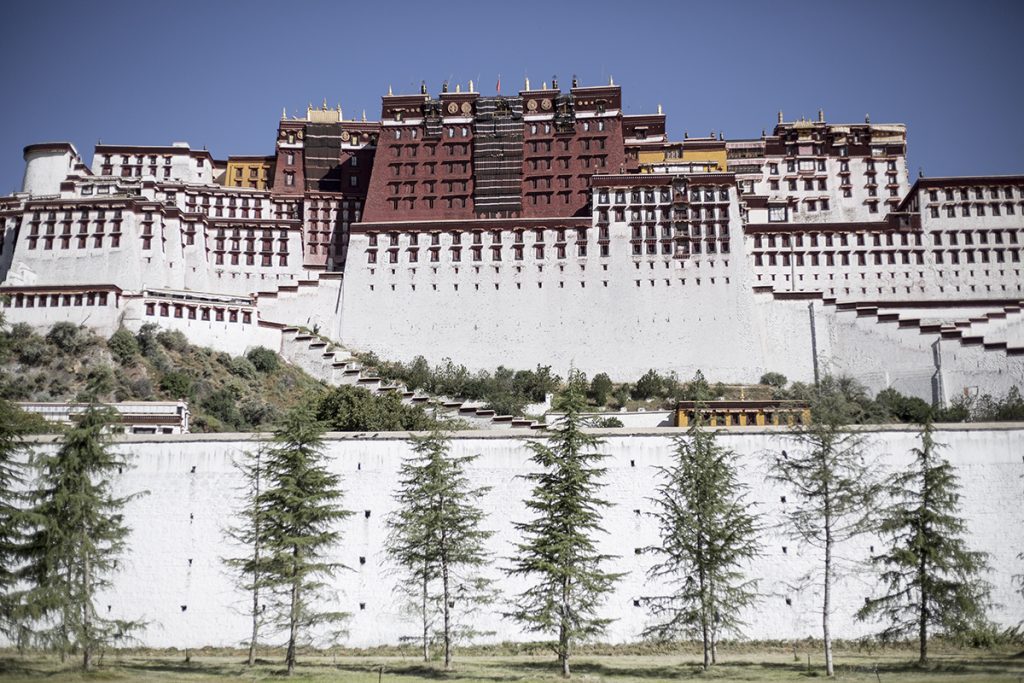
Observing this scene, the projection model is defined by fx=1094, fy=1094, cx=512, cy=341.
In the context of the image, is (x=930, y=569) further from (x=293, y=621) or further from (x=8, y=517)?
(x=8, y=517)

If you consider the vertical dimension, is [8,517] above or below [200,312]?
below

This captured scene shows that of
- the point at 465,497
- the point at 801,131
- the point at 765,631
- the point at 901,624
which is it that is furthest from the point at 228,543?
the point at 801,131


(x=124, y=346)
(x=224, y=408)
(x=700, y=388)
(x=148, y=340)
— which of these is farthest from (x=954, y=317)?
(x=124, y=346)

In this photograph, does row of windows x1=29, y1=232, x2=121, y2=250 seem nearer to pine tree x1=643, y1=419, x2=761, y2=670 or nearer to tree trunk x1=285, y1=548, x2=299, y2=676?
tree trunk x1=285, y1=548, x2=299, y2=676

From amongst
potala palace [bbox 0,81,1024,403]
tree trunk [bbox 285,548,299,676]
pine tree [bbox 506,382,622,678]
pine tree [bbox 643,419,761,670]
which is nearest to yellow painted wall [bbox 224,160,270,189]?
potala palace [bbox 0,81,1024,403]

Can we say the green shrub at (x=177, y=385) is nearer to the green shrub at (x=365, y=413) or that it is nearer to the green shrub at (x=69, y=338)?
the green shrub at (x=69, y=338)

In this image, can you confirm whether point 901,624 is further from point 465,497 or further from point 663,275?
point 663,275

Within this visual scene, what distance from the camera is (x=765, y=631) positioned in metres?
37.7

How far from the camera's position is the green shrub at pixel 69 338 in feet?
240

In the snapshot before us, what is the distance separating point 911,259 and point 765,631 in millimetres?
57494

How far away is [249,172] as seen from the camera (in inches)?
4139

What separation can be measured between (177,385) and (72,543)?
3716 cm

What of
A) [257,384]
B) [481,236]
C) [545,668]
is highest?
[481,236]

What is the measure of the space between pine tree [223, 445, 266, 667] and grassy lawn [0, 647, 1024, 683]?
5.50 feet
